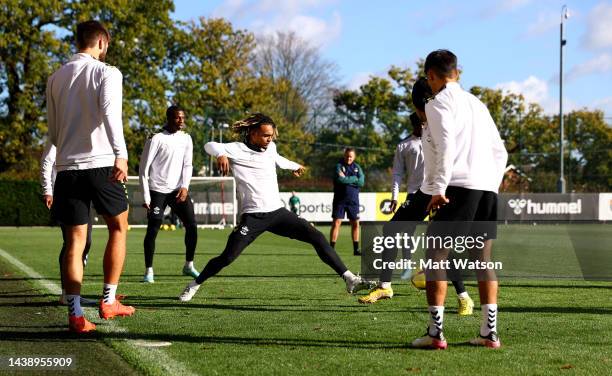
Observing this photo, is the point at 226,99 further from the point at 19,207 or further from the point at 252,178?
the point at 252,178

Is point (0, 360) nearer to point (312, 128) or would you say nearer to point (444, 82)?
point (444, 82)

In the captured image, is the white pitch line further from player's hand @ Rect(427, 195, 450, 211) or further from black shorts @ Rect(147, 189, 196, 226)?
black shorts @ Rect(147, 189, 196, 226)

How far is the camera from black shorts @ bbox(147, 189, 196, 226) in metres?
10.0

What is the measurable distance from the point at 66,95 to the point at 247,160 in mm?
1946

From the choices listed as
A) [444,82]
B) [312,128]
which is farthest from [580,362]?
[312,128]

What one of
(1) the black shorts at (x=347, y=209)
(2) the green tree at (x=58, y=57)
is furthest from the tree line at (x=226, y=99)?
(1) the black shorts at (x=347, y=209)

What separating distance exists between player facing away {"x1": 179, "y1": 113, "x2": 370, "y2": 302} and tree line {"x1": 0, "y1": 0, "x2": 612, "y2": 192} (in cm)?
3348

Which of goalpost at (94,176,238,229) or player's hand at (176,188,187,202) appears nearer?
player's hand at (176,188,187,202)

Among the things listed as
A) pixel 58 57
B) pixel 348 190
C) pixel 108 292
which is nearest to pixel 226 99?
pixel 58 57

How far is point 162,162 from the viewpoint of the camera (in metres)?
10.1

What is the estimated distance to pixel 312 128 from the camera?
Result: 63.7 meters

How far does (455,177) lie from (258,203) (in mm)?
2535

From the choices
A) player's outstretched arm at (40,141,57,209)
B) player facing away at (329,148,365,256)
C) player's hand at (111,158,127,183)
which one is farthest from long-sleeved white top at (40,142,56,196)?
player facing away at (329,148,365,256)

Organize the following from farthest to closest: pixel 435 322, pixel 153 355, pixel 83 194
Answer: pixel 83 194 < pixel 435 322 < pixel 153 355
